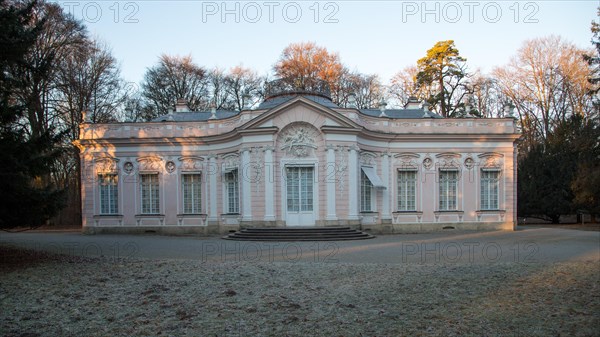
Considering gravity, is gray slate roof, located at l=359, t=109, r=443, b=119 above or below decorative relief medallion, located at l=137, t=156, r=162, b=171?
above

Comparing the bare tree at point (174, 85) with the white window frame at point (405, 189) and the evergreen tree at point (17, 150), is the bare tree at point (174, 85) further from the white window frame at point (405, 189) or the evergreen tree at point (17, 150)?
the evergreen tree at point (17, 150)

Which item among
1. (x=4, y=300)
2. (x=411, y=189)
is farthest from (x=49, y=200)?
(x=411, y=189)

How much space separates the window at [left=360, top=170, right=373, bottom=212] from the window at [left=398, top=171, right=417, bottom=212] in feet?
5.71

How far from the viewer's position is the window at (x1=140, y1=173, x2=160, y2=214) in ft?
79.6

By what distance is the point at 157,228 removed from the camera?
24000 millimetres

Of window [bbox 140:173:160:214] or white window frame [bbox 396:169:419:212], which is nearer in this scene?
white window frame [bbox 396:169:419:212]

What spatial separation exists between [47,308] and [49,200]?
→ 4.97 metres

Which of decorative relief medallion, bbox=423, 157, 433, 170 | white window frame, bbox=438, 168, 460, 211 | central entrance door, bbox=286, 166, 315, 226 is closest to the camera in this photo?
central entrance door, bbox=286, 166, 315, 226

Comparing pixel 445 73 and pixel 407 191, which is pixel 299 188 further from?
pixel 445 73

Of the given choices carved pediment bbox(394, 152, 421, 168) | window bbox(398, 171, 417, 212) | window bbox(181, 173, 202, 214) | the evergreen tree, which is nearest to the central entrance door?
carved pediment bbox(394, 152, 421, 168)

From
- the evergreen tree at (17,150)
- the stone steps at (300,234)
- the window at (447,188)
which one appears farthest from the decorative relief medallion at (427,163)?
the evergreen tree at (17,150)

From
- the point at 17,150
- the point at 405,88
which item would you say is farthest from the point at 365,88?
the point at 17,150

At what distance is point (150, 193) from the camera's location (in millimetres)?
24250

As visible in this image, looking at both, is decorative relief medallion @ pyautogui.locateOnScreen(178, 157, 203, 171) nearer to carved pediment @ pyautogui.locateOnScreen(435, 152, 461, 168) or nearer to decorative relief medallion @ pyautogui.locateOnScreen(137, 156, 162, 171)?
decorative relief medallion @ pyautogui.locateOnScreen(137, 156, 162, 171)
